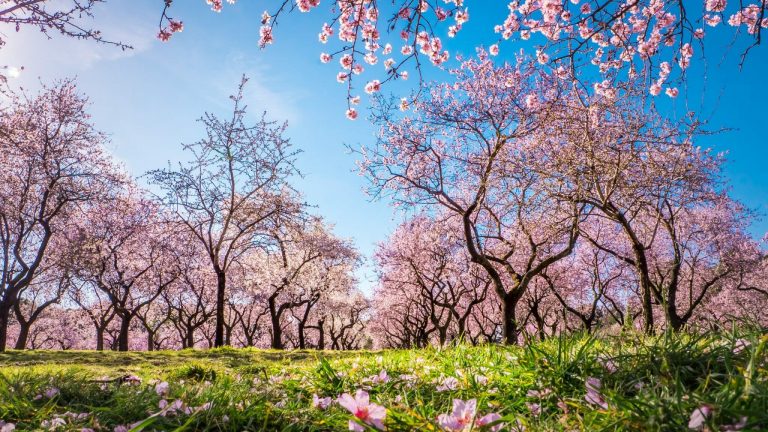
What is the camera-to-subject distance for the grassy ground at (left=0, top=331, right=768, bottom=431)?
161 centimetres

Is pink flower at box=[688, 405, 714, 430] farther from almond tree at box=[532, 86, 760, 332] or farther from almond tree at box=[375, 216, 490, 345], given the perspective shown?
almond tree at box=[375, 216, 490, 345]

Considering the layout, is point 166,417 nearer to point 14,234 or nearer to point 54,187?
point 54,187

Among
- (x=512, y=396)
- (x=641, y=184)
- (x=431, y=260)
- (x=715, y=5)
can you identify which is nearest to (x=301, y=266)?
(x=431, y=260)

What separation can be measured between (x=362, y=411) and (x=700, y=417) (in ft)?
3.76

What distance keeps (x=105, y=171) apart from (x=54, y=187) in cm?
349

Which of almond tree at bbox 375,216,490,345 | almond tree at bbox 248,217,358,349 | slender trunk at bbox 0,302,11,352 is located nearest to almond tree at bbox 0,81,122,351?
slender trunk at bbox 0,302,11,352

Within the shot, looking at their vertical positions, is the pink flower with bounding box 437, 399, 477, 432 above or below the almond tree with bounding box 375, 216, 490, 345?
below

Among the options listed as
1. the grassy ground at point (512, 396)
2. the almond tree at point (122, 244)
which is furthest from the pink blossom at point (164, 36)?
the almond tree at point (122, 244)

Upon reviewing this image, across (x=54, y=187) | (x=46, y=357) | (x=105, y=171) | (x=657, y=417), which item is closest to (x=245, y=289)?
(x=105, y=171)

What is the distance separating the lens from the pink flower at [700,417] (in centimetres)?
138

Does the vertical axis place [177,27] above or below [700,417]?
above

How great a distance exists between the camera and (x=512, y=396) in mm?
2537

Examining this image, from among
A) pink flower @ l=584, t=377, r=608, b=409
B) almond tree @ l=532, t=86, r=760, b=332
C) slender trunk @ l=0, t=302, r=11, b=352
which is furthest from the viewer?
slender trunk @ l=0, t=302, r=11, b=352

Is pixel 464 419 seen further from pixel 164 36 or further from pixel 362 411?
pixel 164 36
